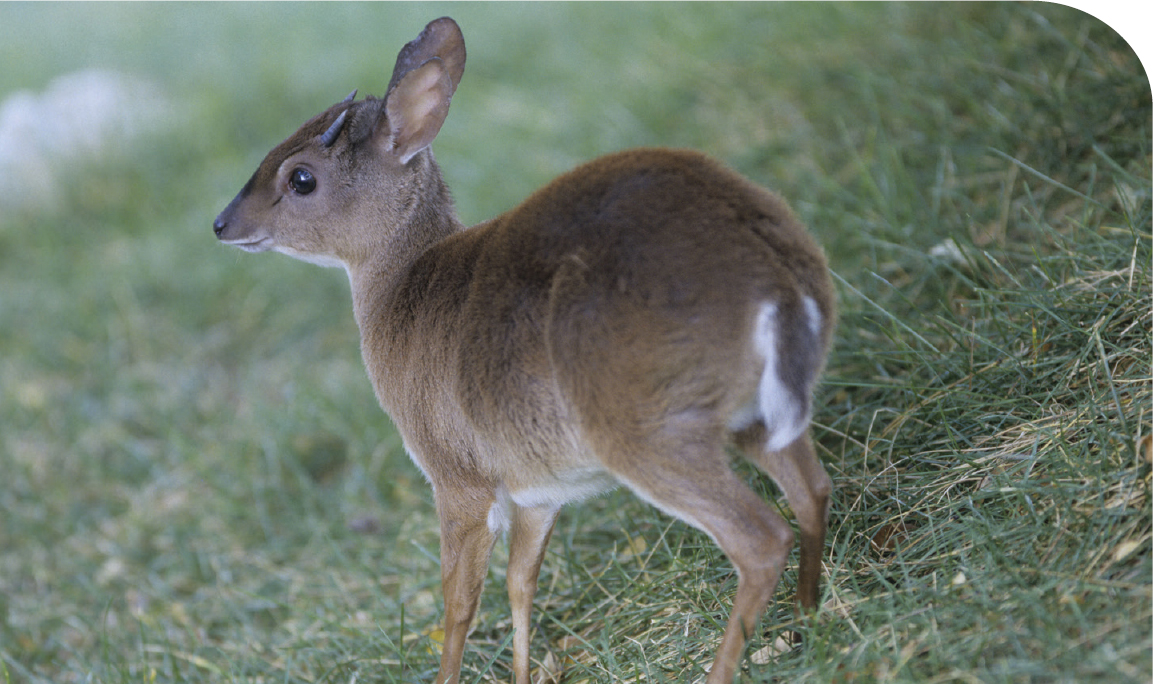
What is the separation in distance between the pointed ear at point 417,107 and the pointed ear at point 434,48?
2.8 inches

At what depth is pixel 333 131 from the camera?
278cm

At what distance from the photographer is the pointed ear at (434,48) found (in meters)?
2.75

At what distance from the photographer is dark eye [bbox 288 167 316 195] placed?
2818mm

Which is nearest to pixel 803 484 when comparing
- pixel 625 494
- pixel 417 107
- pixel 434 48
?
pixel 625 494

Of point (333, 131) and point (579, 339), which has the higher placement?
point (333, 131)

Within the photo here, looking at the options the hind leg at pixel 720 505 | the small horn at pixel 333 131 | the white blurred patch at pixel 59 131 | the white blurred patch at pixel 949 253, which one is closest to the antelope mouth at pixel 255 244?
the small horn at pixel 333 131

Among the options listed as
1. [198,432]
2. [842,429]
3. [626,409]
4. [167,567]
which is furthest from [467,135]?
[626,409]

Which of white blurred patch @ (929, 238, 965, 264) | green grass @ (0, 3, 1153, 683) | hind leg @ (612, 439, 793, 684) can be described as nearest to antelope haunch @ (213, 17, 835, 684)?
hind leg @ (612, 439, 793, 684)

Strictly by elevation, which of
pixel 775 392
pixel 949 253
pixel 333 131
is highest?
pixel 333 131

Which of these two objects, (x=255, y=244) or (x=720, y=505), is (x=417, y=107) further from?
(x=720, y=505)

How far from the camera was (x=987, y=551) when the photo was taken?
2.29 m

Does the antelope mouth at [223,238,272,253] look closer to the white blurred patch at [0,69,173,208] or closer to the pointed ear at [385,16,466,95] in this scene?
the pointed ear at [385,16,466,95]

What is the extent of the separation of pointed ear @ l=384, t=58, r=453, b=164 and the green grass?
49.3 inches

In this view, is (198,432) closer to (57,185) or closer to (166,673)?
(166,673)
